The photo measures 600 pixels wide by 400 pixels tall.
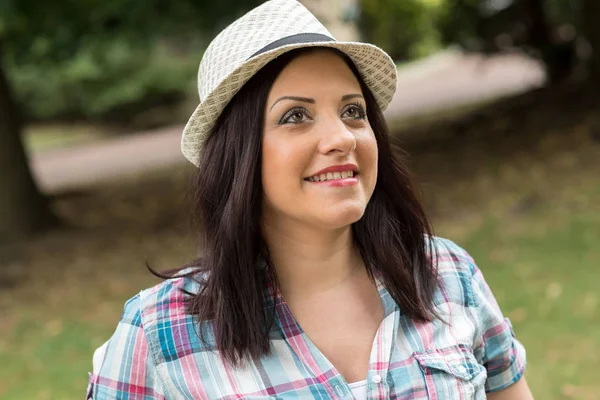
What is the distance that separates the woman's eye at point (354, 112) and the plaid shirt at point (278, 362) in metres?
0.48

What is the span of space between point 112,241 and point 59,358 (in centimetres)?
284

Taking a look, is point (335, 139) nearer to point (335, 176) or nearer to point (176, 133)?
point (335, 176)

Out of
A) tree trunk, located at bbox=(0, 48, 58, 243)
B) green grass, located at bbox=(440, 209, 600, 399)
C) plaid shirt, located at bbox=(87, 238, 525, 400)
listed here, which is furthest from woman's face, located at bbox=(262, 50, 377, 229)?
tree trunk, located at bbox=(0, 48, 58, 243)

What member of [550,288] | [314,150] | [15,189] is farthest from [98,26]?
[314,150]

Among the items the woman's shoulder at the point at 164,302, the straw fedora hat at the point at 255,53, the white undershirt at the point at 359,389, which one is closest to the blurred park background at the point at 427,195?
the woman's shoulder at the point at 164,302

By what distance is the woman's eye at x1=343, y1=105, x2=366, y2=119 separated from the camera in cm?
194

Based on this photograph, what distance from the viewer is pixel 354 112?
196 cm

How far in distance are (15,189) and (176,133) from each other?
11.5 m

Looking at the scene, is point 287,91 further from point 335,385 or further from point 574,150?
point 574,150

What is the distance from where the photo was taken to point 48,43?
29.6ft

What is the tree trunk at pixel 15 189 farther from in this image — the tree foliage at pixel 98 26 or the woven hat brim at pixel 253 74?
the woven hat brim at pixel 253 74

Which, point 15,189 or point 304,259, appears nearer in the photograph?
point 304,259

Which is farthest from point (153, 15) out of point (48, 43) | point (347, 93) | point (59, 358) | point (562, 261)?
point (347, 93)

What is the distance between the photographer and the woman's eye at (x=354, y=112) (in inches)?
76.5
